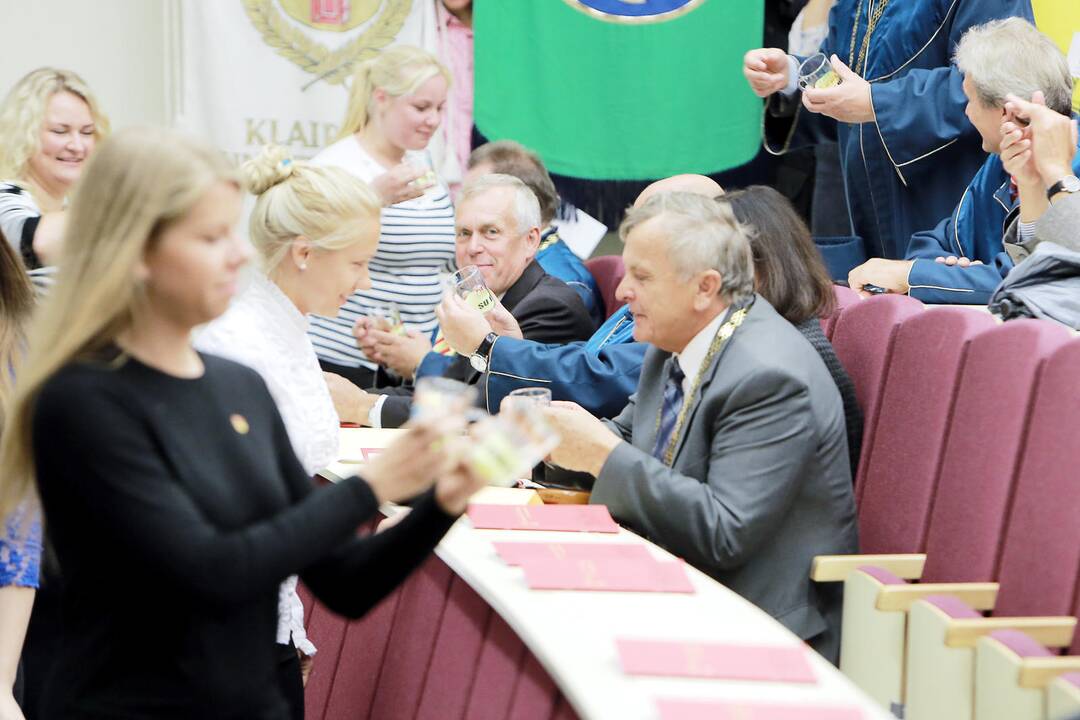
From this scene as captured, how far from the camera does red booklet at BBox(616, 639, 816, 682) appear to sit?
1584mm

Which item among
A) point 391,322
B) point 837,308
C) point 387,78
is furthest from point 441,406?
point 387,78

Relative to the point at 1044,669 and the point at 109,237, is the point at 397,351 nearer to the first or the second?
the point at 1044,669

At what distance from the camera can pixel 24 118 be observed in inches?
137

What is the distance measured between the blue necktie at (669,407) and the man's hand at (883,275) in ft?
2.50

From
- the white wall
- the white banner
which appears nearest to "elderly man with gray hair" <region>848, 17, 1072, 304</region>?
the white banner

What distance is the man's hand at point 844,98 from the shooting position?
3633 millimetres

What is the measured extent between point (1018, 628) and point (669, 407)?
2.62ft

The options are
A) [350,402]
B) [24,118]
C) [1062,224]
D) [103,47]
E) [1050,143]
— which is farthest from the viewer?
[103,47]

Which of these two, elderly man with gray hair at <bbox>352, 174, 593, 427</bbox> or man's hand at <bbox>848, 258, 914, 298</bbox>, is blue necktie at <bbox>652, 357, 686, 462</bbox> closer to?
man's hand at <bbox>848, 258, 914, 298</bbox>

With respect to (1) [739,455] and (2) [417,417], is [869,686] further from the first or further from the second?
(2) [417,417]

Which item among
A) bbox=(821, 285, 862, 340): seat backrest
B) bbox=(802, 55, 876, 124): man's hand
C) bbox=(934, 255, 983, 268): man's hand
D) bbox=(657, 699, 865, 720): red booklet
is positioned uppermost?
bbox=(802, 55, 876, 124): man's hand

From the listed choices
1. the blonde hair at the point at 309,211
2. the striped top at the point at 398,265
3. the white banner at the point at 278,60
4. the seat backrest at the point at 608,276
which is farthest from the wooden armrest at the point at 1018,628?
the white banner at the point at 278,60

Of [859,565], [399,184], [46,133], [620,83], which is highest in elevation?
[620,83]

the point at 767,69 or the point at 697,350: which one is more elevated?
the point at 767,69
